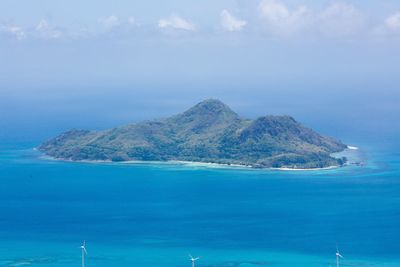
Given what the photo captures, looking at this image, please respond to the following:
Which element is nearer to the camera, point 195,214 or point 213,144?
point 195,214

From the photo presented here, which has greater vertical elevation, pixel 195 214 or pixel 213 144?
pixel 213 144

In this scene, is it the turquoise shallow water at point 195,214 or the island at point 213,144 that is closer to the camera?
the turquoise shallow water at point 195,214

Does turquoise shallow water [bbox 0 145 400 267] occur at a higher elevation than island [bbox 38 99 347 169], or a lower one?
lower

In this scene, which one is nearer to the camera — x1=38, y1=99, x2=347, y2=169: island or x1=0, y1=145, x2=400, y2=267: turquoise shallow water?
x1=0, y1=145, x2=400, y2=267: turquoise shallow water

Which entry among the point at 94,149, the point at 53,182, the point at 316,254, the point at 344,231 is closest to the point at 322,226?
the point at 344,231

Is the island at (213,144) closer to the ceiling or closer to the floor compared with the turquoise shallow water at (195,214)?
closer to the ceiling
